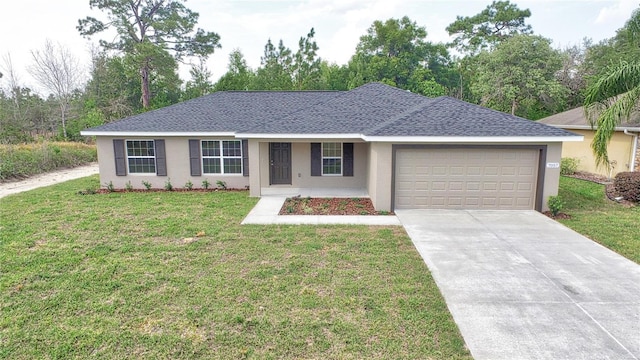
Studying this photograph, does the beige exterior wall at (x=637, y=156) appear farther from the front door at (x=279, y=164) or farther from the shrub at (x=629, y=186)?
the front door at (x=279, y=164)

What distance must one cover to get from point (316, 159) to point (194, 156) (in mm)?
4749

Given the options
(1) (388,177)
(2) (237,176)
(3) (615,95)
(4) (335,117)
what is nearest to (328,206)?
(1) (388,177)

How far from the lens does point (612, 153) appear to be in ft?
50.6

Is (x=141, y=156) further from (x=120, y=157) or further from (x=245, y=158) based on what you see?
(x=245, y=158)

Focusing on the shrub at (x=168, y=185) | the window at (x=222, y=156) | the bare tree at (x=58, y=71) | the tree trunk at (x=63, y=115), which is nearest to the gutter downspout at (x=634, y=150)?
the window at (x=222, y=156)

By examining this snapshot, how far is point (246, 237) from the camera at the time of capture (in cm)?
799

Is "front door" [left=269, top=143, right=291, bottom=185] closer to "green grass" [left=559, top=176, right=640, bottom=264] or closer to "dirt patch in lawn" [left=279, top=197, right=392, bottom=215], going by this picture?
"dirt patch in lawn" [left=279, top=197, right=392, bottom=215]

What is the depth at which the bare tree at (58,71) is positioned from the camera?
29.8 m

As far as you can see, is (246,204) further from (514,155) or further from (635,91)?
(635,91)

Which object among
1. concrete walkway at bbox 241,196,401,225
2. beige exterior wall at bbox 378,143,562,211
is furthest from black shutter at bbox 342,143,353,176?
concrete walkway at bbox 241,196,401,225

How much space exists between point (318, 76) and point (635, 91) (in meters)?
26.0

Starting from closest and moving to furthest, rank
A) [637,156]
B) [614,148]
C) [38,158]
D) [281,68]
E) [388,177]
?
[388,177] → [637,156] → [614,148] → [38,158] → [281,68]

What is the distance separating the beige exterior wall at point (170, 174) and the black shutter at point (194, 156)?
0.14 meters

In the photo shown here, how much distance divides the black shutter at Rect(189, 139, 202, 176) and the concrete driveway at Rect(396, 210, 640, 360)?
347 inches
